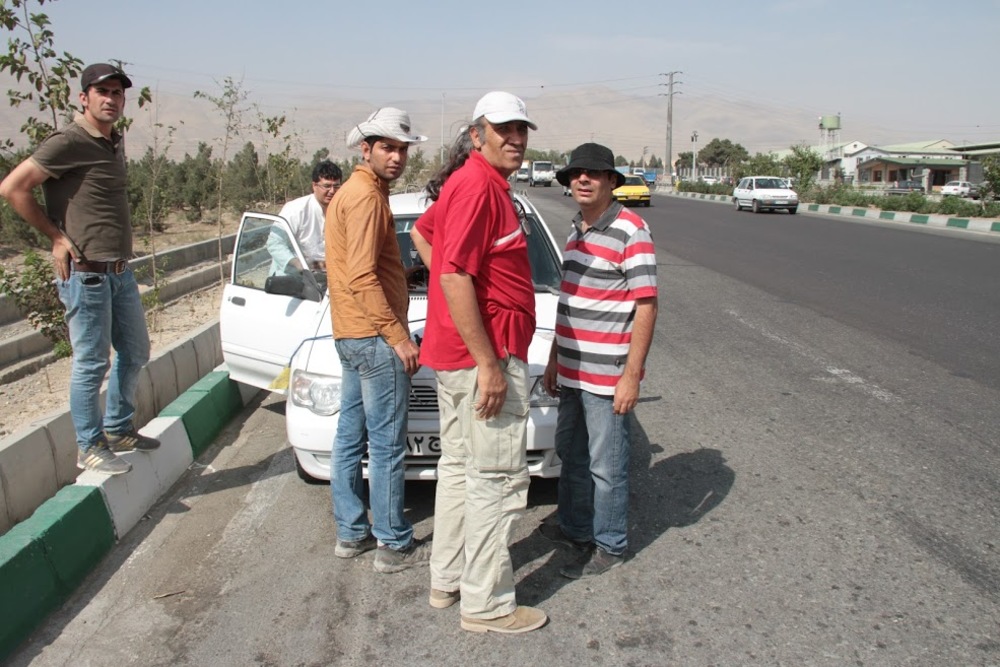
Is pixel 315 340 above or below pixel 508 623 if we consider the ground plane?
above

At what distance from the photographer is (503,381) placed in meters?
2.83

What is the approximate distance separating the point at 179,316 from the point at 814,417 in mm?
6972

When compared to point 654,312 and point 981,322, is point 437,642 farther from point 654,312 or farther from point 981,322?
point 981,322

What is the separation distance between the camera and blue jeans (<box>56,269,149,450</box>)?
369 centimetres

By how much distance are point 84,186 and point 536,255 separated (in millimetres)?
2610

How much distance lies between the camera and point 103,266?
3.74 metres

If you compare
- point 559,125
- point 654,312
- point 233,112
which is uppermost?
point 559,125

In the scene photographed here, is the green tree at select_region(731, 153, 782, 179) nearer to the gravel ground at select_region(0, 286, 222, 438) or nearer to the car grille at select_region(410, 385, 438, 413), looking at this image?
the gravel ground at select_region(0, 286, 222, 438)

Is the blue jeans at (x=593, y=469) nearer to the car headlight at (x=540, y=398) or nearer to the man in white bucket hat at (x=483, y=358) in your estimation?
the car headlight at (x=540, y=398)

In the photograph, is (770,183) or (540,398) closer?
(540,398)

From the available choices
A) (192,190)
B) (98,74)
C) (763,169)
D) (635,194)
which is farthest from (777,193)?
(98,74)

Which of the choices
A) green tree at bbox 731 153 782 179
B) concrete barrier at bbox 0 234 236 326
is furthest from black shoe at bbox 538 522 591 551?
green tree at bbox 731 153 782 179

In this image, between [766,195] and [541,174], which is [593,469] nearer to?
[766,195]

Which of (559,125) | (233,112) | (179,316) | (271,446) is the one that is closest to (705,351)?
(271,446)
